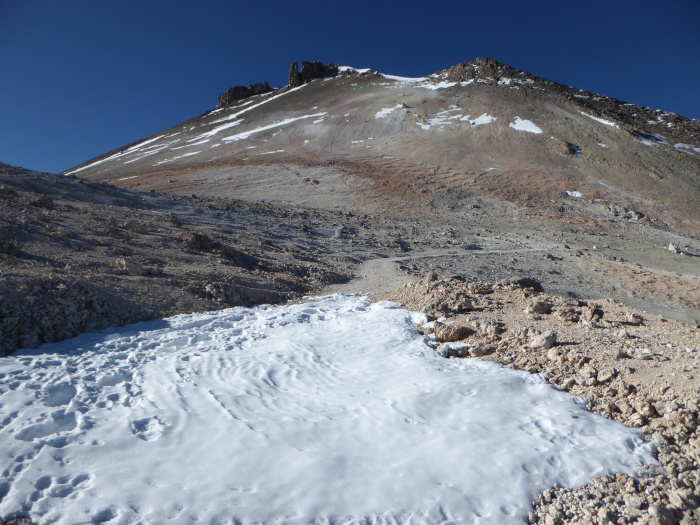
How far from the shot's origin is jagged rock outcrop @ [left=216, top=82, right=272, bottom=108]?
7131 centimetres

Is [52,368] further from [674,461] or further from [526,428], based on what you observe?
[674,461]

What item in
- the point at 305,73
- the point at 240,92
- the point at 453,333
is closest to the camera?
the point at 453,333

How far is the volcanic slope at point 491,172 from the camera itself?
1878 centimetres

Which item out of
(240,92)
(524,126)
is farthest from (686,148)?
(240,92)

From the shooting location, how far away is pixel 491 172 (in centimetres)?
3309

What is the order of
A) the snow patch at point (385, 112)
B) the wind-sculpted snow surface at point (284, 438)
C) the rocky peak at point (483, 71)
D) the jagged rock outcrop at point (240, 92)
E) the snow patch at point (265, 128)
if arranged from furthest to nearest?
the jagged rock outcrop at point (240, 92) < the rocky peak at point (483, 71) < the snow patch at point (265, 128) < the snow patch at point (385, 112) < the wind-sculpted snow surface at point (284, 438)

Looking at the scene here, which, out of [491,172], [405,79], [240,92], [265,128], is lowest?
[491,172]

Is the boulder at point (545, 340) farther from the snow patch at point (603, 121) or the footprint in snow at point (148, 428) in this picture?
the snow patch at point (603, 121)

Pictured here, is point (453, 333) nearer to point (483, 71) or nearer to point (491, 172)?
point (491, 172)

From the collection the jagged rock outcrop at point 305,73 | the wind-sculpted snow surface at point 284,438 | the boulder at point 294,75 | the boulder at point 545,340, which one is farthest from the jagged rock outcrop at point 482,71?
the wind-sculpted snow surface at point 284,438

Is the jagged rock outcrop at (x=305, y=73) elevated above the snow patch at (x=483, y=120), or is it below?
above

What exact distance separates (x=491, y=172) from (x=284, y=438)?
1277 inches

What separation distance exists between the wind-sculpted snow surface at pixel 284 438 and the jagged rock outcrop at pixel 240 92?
7302cm

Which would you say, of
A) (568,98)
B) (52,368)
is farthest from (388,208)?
(568,98)
